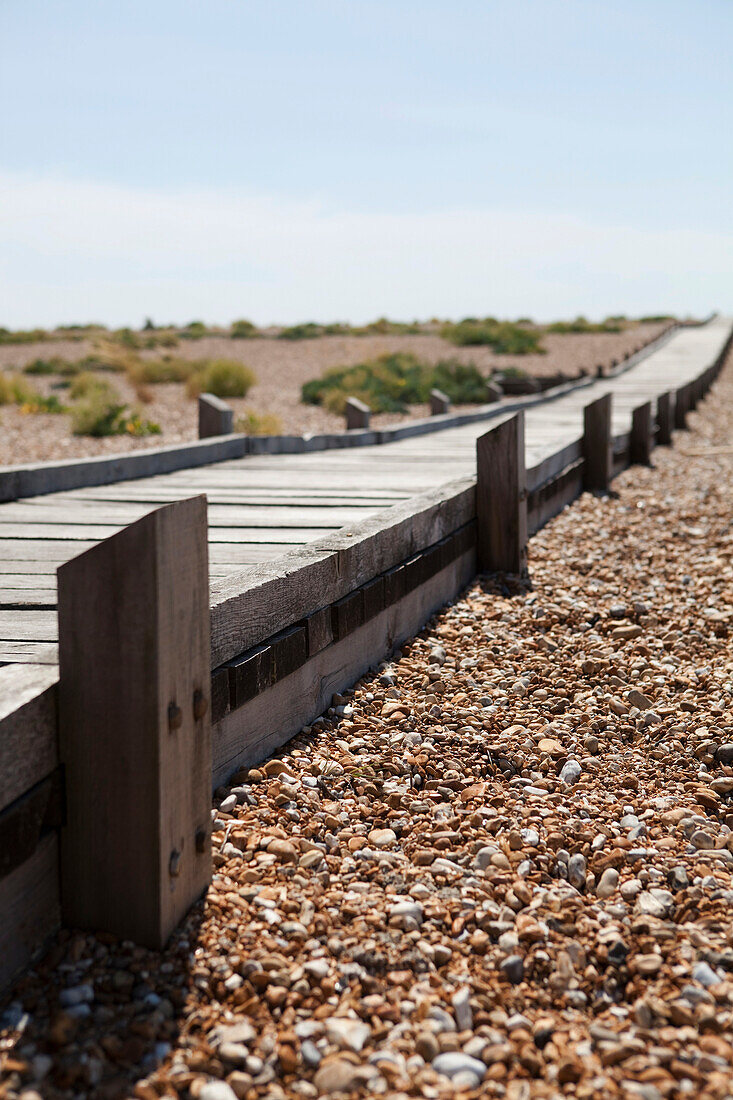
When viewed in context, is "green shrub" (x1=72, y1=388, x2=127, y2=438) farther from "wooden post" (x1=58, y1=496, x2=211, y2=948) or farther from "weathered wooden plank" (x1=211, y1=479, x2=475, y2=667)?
"wooden post" (x1=58, y1=496, x2=211, y2=948)

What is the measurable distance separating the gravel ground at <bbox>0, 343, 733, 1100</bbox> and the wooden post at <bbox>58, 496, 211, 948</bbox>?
0.14 m

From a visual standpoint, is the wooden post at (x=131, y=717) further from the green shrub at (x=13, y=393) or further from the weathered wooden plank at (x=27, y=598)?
the green shrub at (x=13, y=393)

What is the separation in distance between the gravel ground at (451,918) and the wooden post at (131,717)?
0.45 ft

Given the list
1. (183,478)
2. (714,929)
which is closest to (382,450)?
(183,478)

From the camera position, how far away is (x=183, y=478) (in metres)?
6.59

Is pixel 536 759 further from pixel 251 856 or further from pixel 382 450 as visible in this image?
pixel 382 450

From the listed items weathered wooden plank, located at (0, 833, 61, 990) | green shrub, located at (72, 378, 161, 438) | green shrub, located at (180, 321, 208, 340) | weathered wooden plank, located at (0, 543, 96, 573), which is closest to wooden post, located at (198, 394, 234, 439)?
weathered wooden plank, located at (0, 543, 96, 573)

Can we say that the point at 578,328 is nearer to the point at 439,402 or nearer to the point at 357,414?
the point at 439,402

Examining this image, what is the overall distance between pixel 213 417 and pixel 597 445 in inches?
129

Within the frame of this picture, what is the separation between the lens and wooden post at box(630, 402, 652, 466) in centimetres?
1088

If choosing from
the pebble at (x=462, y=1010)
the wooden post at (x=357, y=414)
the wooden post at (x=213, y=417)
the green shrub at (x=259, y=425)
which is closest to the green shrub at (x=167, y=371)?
the green shrub at (x=259, y=425)

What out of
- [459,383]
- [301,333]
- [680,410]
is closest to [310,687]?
[680,410]

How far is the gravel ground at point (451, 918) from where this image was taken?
2006mm

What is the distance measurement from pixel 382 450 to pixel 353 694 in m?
5.10
